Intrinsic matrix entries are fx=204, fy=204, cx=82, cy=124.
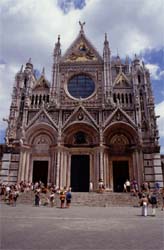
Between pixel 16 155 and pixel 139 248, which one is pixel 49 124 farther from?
pixel 139 248

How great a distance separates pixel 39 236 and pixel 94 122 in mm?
15670

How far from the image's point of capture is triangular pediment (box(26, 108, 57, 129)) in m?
20.5

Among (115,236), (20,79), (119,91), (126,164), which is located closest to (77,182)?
(126,164)

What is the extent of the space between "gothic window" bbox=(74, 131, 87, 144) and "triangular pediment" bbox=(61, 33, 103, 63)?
9367 millimetres

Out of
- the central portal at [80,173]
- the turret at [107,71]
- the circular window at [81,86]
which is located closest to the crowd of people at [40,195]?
the central portal at [80,173]

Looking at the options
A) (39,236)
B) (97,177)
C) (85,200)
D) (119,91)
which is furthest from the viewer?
(119,91)

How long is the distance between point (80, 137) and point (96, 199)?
744 cm

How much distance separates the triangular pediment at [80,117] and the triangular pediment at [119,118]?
1441mm

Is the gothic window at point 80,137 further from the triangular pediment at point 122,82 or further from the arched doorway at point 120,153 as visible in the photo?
the triangular pediment at point 122,82

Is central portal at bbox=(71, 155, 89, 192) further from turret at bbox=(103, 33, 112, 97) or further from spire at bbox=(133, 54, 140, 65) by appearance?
spire at bbox=(133, 54, 140, 65)

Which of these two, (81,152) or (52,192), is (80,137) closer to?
(81,152)

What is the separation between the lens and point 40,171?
20.0 metres

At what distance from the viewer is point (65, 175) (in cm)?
1905

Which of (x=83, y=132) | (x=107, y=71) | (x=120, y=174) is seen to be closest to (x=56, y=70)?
(x=107, y=71)
